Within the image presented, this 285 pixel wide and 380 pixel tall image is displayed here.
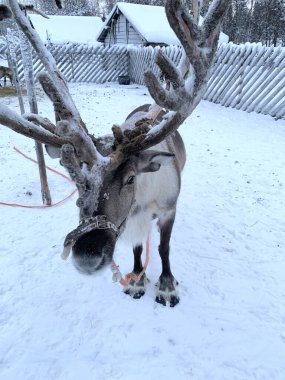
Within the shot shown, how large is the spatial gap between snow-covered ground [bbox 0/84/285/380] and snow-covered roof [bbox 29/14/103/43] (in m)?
29.9

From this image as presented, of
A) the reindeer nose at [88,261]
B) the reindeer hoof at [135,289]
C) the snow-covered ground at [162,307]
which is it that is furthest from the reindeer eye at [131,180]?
the reindeer hoof at [135,289]

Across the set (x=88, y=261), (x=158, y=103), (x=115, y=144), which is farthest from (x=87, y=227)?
(x=158, y=103)

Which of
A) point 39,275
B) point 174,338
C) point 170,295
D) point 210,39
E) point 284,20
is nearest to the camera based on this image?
point 210,39

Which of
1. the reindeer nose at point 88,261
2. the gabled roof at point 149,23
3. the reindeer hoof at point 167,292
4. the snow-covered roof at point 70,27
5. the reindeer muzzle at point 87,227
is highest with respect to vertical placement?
the reindeer muzzle at point 87,227

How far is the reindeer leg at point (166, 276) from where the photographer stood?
9.29ft

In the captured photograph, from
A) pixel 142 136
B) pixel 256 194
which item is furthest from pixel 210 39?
pixel 256 194

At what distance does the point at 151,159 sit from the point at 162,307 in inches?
57.0

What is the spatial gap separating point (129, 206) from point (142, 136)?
1.57 feet

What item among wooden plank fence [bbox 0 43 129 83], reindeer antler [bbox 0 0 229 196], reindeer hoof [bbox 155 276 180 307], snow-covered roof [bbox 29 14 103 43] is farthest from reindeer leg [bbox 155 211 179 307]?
snow-covered roof [bbox 29 14 103 43]

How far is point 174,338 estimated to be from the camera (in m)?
2.45

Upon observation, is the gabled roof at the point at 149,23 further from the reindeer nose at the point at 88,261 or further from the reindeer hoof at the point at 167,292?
the reindeer nose at the point at 88,261

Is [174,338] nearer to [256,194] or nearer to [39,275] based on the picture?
[39,275]

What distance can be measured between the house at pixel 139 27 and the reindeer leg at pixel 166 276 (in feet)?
50.4

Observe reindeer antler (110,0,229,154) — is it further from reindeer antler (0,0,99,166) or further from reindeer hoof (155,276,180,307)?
reindeer hoof (155,276,180,307)
